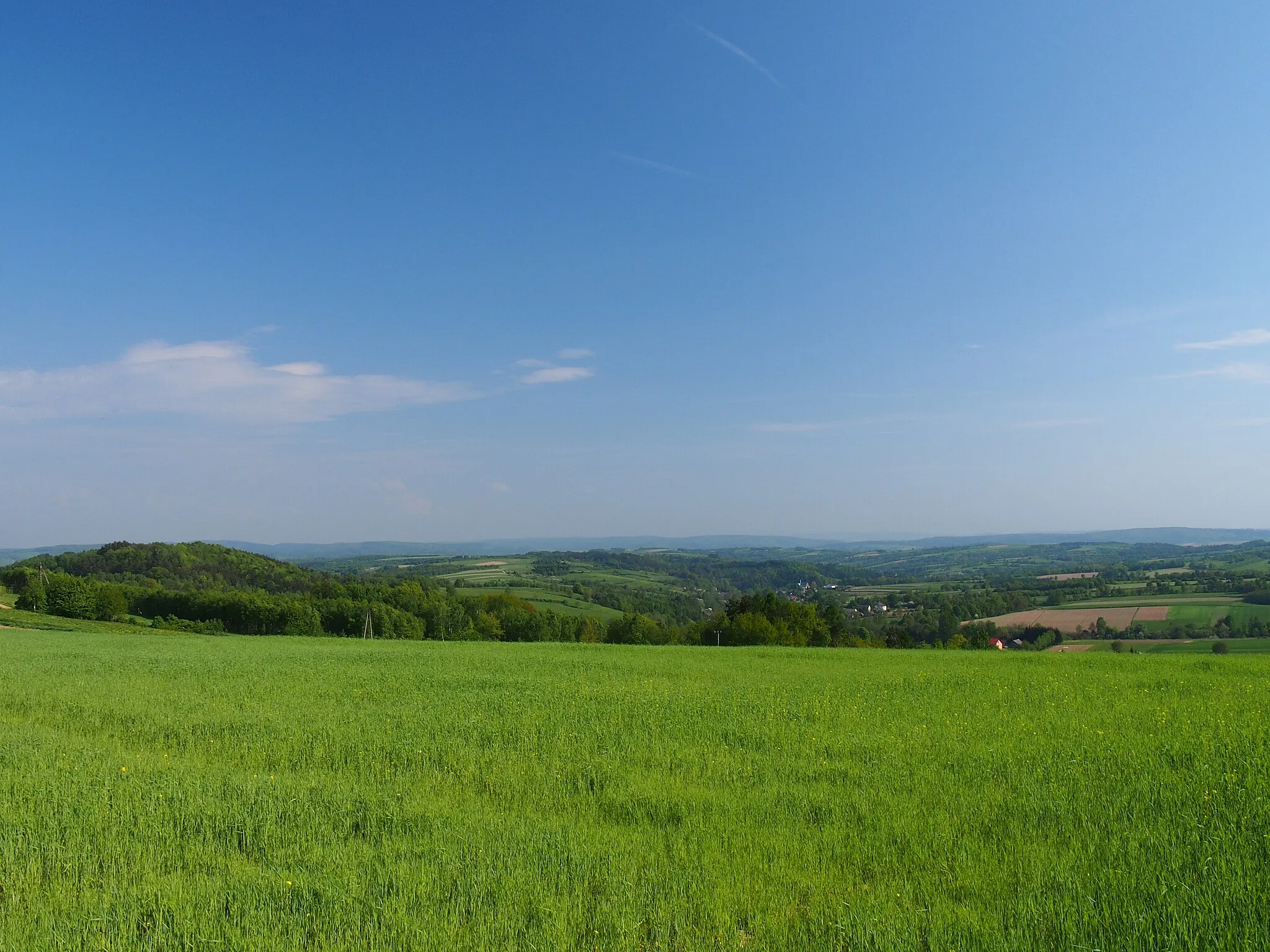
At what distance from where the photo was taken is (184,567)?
12800 cm

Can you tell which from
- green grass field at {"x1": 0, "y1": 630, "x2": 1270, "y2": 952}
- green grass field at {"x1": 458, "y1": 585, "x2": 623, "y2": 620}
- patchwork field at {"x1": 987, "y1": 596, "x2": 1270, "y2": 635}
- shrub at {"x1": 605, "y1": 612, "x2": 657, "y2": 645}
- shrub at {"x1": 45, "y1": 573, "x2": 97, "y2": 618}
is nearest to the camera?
green grass field at {"x1": 0, "y1": 630, "x2": 1270, "y2": 952}

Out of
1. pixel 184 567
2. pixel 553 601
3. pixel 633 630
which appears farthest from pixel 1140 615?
pixel 184 567

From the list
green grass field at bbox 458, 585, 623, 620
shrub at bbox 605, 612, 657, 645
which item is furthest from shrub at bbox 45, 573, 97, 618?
shrub at bbox 605, 612, 657, 645

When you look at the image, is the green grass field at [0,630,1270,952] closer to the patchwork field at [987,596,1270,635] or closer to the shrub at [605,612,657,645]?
the patchwork field at [987,596,1270,635]

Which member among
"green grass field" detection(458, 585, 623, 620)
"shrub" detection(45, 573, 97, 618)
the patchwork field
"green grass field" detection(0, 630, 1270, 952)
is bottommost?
"green grass field" detection(458, 585, 623, 620)

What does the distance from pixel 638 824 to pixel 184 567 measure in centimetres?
14722

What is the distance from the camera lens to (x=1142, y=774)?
941cm

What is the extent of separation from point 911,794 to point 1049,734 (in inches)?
201

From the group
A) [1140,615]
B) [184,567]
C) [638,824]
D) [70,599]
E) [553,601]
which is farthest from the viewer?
[553,601]

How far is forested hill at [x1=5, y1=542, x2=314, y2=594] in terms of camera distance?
120 meters

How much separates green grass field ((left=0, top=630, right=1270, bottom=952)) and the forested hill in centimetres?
12107

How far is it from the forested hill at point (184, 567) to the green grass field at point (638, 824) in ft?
397

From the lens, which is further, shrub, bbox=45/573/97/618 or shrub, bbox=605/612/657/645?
shrub, bbox=605/612/657/645

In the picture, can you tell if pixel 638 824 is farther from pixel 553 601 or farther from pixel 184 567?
pixel 184 567
